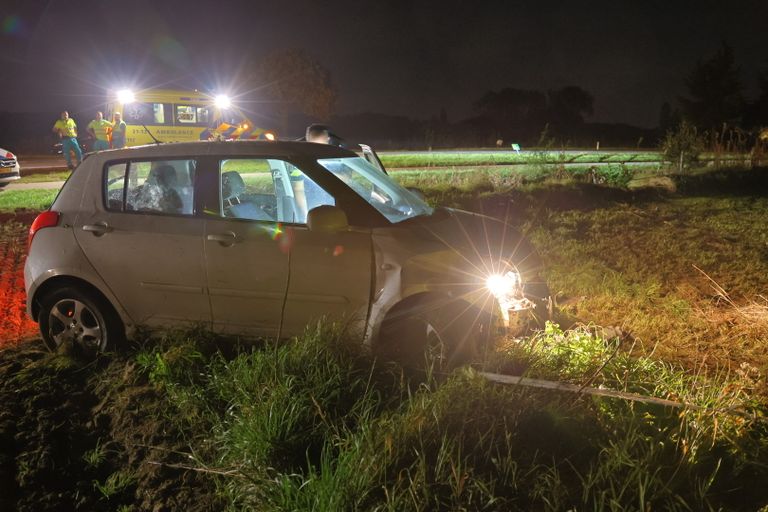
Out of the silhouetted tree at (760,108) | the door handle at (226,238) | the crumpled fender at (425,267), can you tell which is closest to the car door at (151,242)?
the door handle at (226,238)

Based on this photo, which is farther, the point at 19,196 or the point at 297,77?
the point at 297,77

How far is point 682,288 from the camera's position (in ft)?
19.9

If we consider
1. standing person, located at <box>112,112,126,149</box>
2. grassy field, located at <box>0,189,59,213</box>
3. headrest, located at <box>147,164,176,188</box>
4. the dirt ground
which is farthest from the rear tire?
standing person, located at <box>112,112,126,149</box>

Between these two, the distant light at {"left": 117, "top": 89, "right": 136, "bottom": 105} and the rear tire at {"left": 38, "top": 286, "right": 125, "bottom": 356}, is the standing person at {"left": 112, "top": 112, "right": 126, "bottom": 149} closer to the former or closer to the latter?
the distant light at {"left": 117, "top": 89, "right": 136, "bottom": 105}

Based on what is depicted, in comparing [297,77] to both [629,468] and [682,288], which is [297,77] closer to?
[682,288]

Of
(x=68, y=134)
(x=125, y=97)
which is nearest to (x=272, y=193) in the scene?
(x=68, y=134)

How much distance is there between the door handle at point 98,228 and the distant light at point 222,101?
53.0 feet

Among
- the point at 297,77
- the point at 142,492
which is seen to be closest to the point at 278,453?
the point at 142,492

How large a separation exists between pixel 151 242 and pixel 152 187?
0.45 m

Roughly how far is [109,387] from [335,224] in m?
1.79

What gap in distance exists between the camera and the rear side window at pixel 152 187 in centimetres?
429

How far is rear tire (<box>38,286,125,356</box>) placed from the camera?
14.1ft

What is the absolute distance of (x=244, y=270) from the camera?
400 cm

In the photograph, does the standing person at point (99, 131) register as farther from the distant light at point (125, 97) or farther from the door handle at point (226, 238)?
the door handle at point (226, 238)
